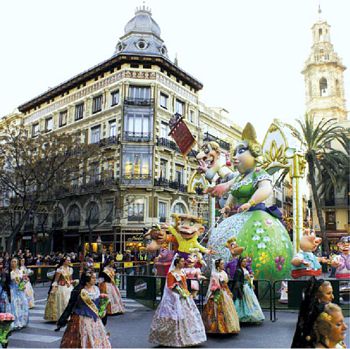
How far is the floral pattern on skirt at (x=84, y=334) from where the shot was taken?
591 cm

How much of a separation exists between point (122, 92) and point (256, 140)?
966 inches

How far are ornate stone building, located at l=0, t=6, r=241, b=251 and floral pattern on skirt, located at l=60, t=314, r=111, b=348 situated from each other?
81.3 feet

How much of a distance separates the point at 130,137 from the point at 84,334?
28272mm

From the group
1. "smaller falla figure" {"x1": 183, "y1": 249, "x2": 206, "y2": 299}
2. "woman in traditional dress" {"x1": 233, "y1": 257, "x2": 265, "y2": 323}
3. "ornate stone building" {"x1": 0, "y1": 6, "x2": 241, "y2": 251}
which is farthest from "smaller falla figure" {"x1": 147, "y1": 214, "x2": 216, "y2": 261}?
"ornate stone building" {"x1": 0, "y1": 6, "x2": 241, "y2": 251}

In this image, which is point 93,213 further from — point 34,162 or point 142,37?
point 142,37

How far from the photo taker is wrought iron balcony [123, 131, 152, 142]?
110 feet

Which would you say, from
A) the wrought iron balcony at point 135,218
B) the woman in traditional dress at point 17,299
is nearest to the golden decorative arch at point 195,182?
the woman in traditional dress at point 17,299

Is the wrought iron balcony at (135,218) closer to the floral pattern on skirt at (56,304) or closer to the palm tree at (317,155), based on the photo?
the palm tree at (317,155)

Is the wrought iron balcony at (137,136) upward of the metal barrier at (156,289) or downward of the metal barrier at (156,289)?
upward

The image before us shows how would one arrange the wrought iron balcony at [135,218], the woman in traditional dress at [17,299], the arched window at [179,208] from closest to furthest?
the woman in traditional dress at [17,299], the wrought iron balcony at [135,218], the arched window at [179,208]

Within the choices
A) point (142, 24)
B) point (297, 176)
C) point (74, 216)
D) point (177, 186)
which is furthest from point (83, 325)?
point (142, 24)

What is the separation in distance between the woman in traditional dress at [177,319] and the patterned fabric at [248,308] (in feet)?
5.91

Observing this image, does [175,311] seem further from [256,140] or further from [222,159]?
[222,159]

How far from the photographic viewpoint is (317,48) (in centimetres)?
5144
